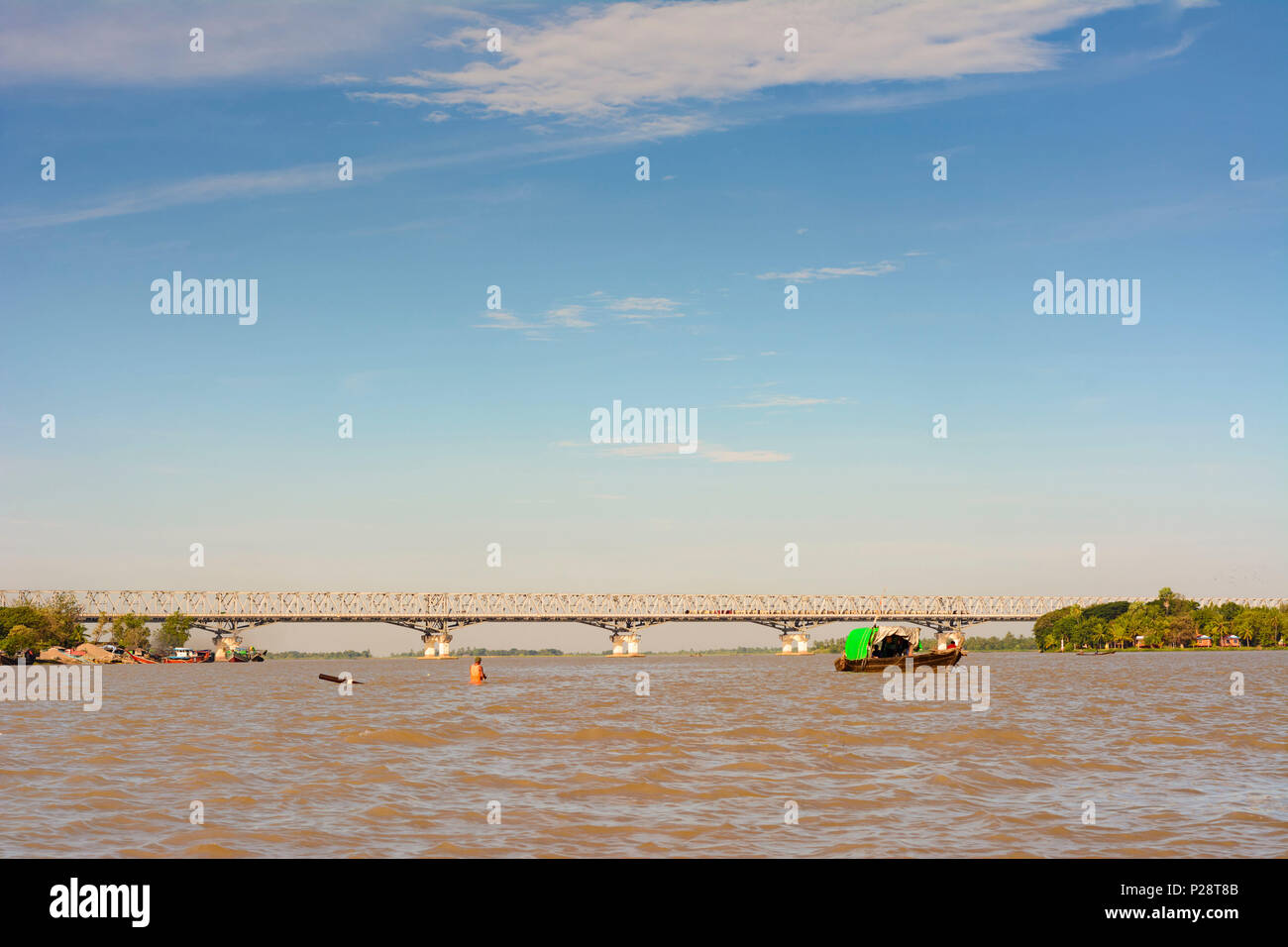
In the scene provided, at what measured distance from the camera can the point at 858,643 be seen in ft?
294

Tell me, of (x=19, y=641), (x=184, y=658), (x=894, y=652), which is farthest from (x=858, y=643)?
(x=184, y=658)

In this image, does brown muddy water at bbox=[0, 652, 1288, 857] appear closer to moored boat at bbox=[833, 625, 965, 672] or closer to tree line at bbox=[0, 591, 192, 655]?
moored boat at bbox=[833, 625, 965, 672]

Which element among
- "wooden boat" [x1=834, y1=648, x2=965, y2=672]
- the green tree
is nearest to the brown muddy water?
"wooden boat" [x1=834, y1=648, x2=965, y2=672]

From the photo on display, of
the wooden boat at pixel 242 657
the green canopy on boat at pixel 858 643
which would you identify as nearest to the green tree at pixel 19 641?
the wooden boat at pixel 242 657

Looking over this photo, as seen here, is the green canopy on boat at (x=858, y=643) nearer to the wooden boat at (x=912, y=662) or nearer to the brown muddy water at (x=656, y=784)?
the wooden boat at (x=912, y=662)

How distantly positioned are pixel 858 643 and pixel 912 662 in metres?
5.06

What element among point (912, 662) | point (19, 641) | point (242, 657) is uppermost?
point (912, 662)

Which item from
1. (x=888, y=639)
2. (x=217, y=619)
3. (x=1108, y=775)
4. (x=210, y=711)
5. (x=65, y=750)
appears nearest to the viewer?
(x=1108, y=775)

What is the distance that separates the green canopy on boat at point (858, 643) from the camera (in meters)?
88.1

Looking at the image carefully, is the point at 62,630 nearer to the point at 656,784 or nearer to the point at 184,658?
the point at 184,658
